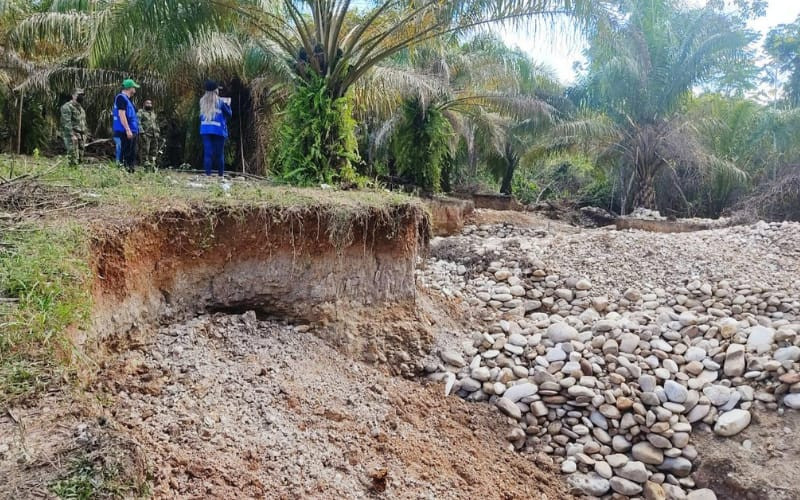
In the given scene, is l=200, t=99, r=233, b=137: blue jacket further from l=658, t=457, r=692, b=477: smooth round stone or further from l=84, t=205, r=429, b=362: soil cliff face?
l=658, t=457, r=692, b=477: smooth round stone

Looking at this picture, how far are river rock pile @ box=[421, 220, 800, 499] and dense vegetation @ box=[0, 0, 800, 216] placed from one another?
112 inches

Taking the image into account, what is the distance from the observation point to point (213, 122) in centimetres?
646

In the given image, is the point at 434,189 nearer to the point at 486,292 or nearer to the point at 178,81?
the point at 178,81

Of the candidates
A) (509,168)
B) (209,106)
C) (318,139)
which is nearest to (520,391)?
(318,139)

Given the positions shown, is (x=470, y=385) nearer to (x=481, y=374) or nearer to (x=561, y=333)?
(x=481, y=374)

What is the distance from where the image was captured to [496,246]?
21.1 ft

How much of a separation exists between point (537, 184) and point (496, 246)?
58.3 ft

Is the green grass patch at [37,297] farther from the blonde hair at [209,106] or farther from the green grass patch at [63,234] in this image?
the blonde hair at [209,106]

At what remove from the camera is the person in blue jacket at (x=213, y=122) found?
643 centimetres

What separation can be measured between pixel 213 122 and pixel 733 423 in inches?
242

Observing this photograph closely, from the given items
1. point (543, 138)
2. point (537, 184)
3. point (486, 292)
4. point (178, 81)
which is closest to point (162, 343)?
point (486, 292)

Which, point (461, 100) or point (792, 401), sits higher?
point (461, 100)

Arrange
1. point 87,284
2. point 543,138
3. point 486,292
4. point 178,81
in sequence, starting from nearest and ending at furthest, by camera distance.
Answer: point 87,284
point 486,292
point 178,81
point 543,138

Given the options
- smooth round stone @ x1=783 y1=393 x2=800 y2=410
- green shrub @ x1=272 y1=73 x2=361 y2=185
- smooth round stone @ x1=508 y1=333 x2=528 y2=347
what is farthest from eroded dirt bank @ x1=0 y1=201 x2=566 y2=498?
green shrub @ x1=272 y1=73 x2=361 y2=185
